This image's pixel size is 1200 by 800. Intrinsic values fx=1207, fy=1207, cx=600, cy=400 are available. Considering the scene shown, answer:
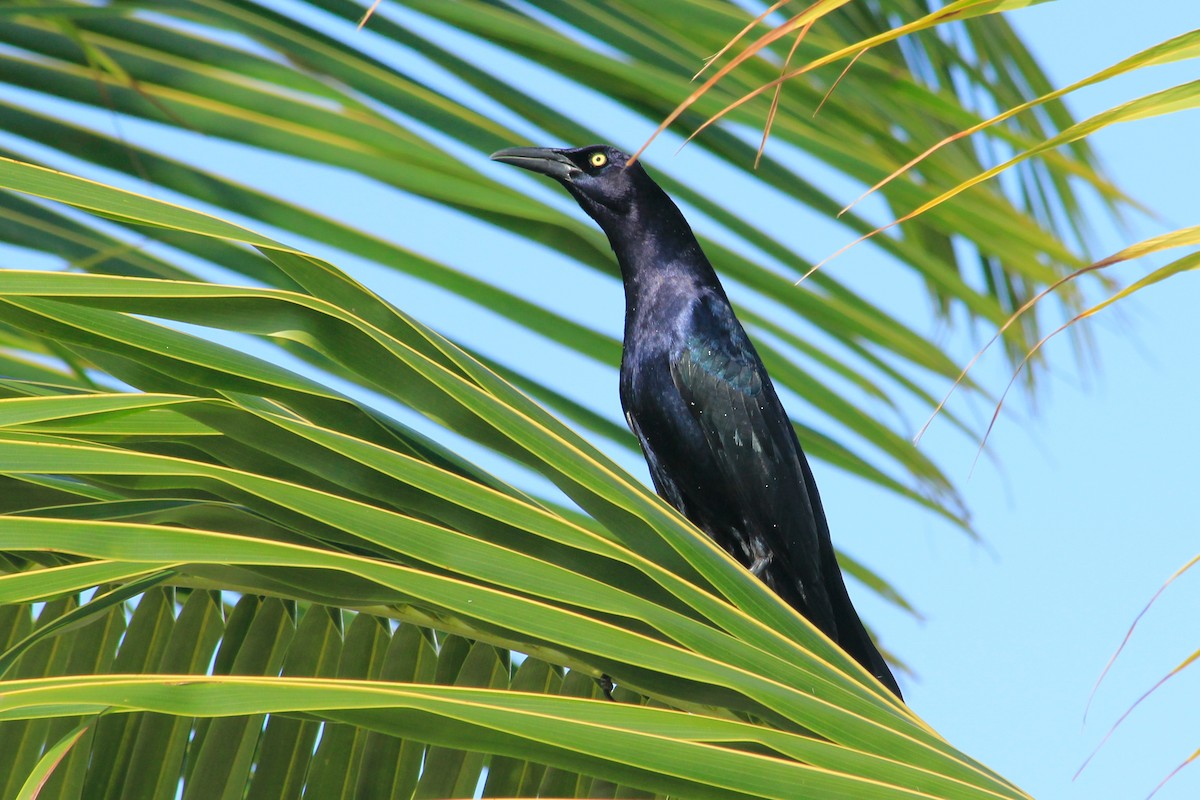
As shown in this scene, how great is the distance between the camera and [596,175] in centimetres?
277

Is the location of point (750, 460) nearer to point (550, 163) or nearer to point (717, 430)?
point (717, 430)

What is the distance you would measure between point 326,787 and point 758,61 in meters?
1.20

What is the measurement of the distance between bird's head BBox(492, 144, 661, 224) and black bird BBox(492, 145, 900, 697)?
10cm

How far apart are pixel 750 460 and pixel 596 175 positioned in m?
0.76

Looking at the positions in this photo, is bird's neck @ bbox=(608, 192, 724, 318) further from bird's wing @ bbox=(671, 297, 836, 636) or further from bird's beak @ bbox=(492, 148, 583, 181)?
bird's beak @ bbox=(492, 148, 583, 181)

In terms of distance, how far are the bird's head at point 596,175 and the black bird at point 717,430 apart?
10 cm

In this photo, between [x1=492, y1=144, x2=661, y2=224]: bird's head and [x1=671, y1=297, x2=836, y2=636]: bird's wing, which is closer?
[x1=671, y1=297, x2=836, y2=636]: bird's wing

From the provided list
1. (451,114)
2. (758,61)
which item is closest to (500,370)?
(451,114)

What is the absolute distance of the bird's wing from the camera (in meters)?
2.47

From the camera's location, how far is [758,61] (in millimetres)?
1786

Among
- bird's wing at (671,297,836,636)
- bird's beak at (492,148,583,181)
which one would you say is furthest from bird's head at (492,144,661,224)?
bird's wing at (671,297,836,636)

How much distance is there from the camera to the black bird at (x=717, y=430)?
248 centimetres

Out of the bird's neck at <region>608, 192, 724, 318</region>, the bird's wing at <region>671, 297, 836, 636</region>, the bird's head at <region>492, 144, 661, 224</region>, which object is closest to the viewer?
the bird's wing at <region>671, 297, 836, 636</region>

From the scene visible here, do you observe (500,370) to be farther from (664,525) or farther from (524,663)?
(664,525)
